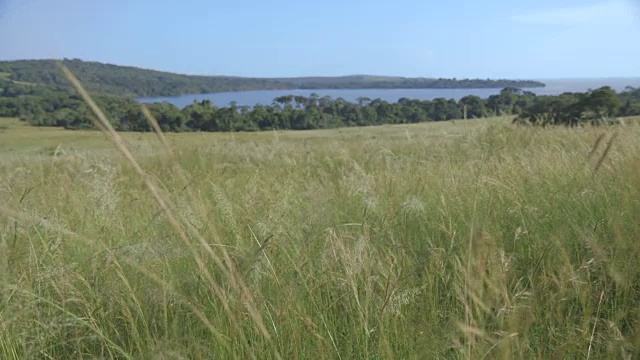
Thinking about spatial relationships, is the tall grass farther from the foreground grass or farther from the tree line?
the tree line

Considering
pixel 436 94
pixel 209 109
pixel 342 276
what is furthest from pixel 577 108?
pixel 436 94

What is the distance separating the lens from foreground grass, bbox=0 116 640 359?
149 cm

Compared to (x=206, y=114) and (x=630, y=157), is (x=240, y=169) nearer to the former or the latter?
(x=630, y=157)

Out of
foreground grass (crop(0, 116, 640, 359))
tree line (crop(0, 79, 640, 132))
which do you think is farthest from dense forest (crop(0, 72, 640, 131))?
foreground grass (crop(0, 116, 640, 359))

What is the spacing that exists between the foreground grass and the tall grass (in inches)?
0.4

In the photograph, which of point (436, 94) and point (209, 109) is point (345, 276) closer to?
point (209, 109)

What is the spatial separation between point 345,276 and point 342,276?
17mm

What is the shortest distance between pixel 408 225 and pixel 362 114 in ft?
120

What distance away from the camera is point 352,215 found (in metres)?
2.84

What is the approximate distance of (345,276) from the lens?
5.43ft

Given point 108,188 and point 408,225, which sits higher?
point 108,188

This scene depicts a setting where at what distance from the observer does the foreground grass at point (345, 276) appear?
149cm

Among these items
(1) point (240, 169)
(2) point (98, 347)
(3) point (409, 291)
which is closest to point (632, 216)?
(3) point (409, 291)

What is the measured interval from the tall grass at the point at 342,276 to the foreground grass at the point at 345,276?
1 centimetres
